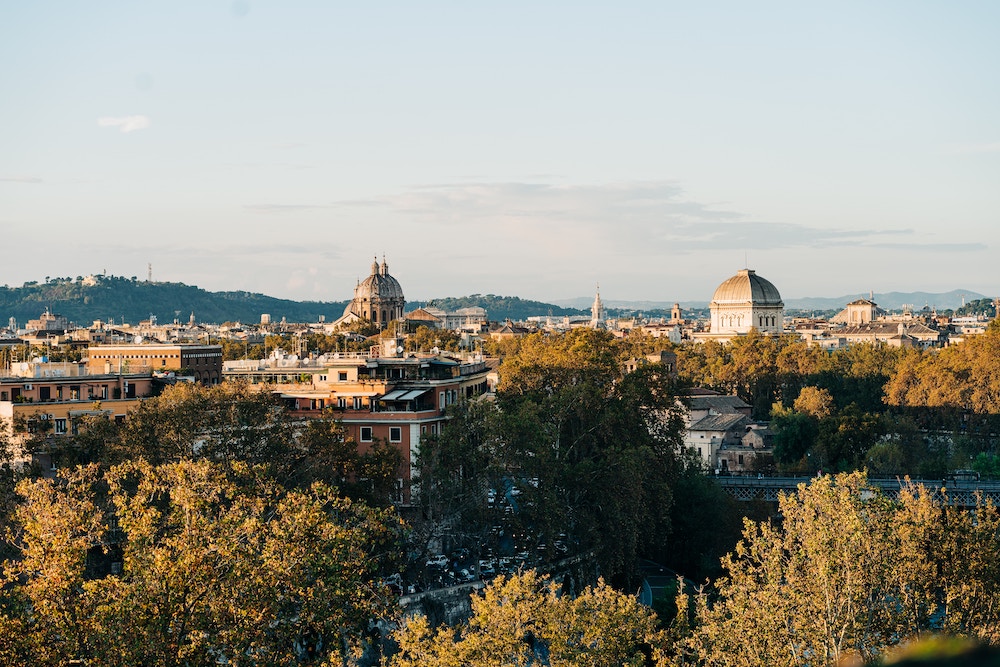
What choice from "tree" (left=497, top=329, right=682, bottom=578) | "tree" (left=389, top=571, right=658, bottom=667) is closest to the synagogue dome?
"tree" (left=497, top=329, right=682, bottom=578)

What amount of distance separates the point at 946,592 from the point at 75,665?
60.4ft

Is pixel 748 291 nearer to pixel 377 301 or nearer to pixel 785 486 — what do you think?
pixel 377 301

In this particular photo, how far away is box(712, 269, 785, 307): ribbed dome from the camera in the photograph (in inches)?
6211

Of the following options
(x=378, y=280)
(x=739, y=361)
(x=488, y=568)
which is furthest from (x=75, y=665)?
(x=378, y=280)

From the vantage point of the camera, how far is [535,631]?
26.7m

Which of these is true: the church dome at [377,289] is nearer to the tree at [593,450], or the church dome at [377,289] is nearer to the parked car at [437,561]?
the tree at [593,450]

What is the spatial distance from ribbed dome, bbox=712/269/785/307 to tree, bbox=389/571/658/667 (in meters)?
133

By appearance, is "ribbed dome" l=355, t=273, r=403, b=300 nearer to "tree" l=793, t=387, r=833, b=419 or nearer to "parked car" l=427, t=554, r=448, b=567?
"tree" l=793, t=387, r=833, b=419

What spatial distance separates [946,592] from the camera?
2866cm

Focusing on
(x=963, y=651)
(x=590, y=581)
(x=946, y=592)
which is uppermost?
(x=963, y=651)

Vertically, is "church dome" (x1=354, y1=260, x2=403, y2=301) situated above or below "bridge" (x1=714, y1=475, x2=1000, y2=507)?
above

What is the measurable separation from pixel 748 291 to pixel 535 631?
13468 centimetres

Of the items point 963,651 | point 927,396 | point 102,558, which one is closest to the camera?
point 963,651

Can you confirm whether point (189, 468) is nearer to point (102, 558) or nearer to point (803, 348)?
point (102, 558)
